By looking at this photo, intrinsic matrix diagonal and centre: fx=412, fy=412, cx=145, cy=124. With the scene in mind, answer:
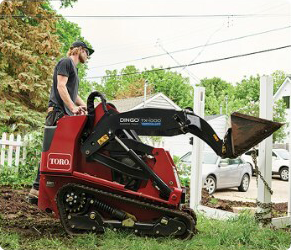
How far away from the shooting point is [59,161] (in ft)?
12.9

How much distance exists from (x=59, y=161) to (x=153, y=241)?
3.79 feet

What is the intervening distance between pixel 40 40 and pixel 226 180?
7.67 metres

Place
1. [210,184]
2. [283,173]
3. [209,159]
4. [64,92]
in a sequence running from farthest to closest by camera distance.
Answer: [283,173] < [209,159] < [210,184] < [64,92]

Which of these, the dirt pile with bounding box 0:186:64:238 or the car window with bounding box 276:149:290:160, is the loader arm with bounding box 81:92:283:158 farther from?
the car window with bounding box 276:149:290:160

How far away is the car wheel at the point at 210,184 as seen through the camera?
854 cm

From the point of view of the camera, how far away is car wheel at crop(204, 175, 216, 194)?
8.54 metres

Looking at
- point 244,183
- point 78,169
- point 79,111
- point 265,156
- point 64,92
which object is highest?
point 64,92

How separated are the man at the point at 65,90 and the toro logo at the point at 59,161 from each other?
19.1 inches

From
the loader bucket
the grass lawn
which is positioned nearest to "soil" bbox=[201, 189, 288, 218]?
the grass lawn

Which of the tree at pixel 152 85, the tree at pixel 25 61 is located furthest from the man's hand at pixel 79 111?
the tree at pixel 152 85

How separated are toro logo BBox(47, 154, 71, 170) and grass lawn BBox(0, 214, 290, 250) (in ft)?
2.12

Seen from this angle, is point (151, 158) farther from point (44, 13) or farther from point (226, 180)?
point (44, 13)

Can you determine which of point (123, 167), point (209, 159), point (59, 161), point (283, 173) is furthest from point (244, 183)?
point (59, 161)

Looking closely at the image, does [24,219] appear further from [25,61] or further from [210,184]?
[25,61]
